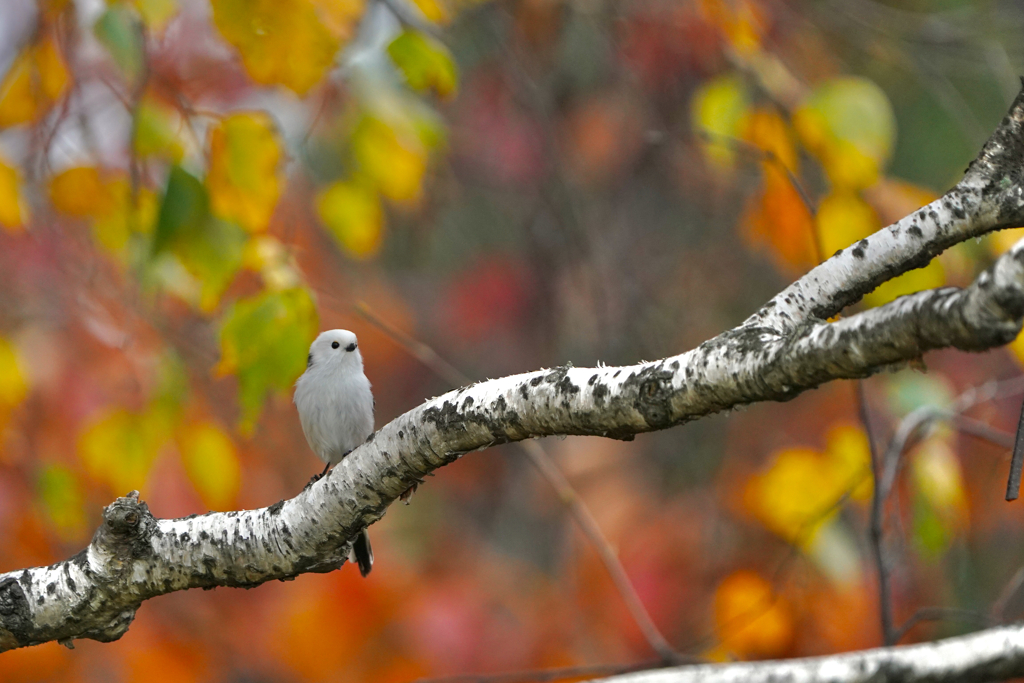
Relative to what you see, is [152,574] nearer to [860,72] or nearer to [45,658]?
[45,658]

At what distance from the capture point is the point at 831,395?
6387 mm

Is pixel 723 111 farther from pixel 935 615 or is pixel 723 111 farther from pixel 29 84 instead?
pixel 29 84

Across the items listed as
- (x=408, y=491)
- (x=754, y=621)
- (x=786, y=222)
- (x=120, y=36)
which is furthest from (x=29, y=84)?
(x=754, y=621)

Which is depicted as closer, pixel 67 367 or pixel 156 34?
pixel 156 34

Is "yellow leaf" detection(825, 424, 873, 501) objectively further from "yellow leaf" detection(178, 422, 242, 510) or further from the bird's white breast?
"yellow leaf" detection(178, 422, 242, 510)

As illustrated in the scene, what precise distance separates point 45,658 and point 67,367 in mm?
1643

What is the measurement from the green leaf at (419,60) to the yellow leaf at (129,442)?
1.49m

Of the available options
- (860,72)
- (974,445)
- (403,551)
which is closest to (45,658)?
(403,551)

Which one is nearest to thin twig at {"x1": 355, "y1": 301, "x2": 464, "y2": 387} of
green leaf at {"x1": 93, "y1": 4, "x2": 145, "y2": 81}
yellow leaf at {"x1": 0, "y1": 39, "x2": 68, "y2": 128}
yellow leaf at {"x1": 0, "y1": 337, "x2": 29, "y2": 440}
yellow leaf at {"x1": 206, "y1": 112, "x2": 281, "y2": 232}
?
yellow leaf at {"x1": 206, "y1": 112, "x2": 281, "y2": 232}

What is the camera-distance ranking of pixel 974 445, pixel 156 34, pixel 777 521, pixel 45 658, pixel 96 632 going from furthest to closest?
pixel 974 445
pixel 45 658
pixel 777 521
pixel 156 34
pixel 96 632

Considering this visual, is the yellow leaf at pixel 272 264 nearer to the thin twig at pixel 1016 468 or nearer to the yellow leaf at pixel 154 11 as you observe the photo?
the yellow leaf at pixel 154 11

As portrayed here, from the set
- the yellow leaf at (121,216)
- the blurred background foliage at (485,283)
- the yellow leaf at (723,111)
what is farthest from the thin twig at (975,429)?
the yellow leaf at (121,216)

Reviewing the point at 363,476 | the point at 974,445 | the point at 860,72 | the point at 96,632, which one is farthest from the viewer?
the point at 860,72

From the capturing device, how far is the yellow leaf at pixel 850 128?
274cm
